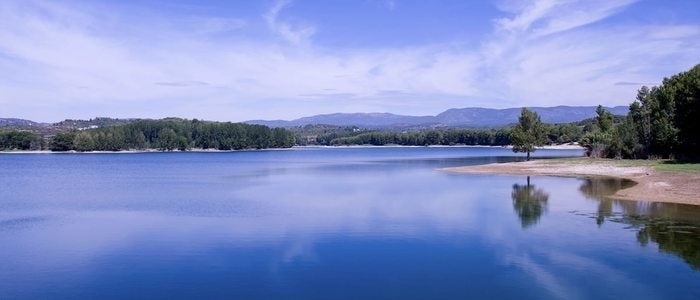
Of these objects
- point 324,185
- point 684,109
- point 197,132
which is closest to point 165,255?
point 324,185

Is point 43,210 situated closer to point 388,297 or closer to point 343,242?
point 343,242

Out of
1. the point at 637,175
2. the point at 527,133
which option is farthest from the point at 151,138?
the point at 637,175

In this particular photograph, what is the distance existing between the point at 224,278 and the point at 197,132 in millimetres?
173041

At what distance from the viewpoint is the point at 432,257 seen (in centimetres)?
2045

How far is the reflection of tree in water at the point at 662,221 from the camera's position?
21.3 meters

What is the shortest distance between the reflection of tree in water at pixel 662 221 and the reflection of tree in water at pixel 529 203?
9.60 feet

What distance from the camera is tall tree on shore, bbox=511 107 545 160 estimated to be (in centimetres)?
7550

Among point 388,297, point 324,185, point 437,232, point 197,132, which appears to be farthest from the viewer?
point 197,132

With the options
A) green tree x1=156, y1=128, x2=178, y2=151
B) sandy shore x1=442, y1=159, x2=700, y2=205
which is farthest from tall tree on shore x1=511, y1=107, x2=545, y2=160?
green tree x1=156, y1=128, x2=178, y2=151

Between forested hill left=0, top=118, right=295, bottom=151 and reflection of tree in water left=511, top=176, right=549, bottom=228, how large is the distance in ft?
483

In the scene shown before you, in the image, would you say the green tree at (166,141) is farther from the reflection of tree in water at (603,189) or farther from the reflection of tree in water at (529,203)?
the reflection of tree in water at (529,203)

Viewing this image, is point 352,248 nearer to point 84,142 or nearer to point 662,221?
point 662,221

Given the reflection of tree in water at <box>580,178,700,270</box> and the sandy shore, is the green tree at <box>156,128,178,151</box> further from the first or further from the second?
the reflection of tree in water at <box>580,178,700,270</box>

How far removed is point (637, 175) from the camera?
158 ft
